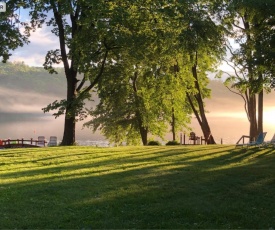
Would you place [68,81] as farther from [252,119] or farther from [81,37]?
[252,119]

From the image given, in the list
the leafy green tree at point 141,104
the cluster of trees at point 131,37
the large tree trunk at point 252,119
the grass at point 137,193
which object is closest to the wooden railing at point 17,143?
the leafy green tree at point 141,104

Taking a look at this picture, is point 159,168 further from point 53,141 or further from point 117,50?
point 53,141

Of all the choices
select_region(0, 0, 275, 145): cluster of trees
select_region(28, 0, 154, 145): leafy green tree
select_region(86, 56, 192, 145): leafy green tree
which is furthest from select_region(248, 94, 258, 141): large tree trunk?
select_region(28, 0, 154, 145): leafy green tree

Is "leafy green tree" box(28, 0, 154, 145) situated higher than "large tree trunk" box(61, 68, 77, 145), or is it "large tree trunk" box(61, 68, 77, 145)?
"leafy green tree" box(28, 0, 154, 145)

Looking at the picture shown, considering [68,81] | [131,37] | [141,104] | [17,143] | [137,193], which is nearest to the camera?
[137,193]

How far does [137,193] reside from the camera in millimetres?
9695

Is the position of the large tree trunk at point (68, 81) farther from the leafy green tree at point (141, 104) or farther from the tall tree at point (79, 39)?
the leafy green tree at point (141, 104)

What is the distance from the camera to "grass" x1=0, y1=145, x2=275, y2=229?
24.5 feet

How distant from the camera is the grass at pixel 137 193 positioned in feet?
24.5

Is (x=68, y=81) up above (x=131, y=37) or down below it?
below

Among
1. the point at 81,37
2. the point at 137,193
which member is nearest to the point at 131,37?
the point at 81,37

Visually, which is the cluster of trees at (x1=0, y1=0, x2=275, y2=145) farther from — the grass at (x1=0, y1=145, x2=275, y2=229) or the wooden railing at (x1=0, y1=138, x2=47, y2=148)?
the wooden railing at (x1=0, y1=138, x2=47, y2=148)

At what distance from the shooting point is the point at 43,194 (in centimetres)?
949

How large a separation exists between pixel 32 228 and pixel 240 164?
995cm
